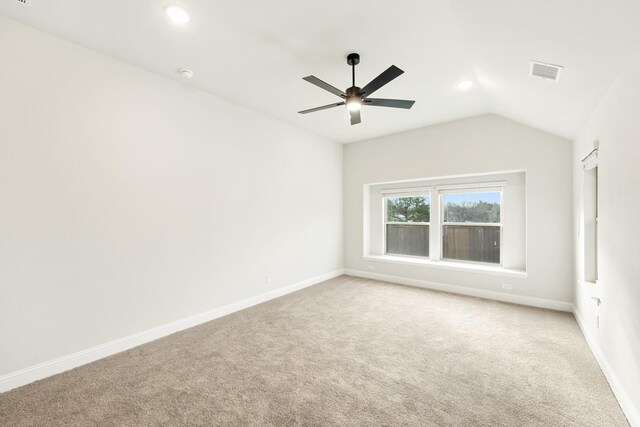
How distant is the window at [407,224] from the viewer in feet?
17.5

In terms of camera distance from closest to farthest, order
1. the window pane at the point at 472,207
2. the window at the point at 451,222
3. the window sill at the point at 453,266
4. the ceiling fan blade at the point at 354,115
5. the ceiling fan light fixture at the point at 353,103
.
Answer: the ceiling fan light fixture at the point at 353,103
the ceiling fan blade at the point at 354,115
the window sill at the point at 453,266
the window at the point at 451,222
the window pane at the point at 472,207

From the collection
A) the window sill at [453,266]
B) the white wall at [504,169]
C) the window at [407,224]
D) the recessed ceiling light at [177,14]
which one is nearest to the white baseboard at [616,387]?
the white wall at [504,169]

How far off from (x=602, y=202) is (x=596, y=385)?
4.87ft

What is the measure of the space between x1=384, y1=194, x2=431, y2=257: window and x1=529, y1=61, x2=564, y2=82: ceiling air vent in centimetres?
295

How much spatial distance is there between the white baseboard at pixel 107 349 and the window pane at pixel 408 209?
3.11 metres

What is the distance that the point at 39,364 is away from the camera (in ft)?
7.57

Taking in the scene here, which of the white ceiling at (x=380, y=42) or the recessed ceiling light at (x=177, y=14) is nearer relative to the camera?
the white ceiling at (x=380, y=42)

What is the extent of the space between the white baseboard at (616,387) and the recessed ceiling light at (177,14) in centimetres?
404

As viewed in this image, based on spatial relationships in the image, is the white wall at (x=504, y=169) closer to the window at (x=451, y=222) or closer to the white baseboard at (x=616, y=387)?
the window at (x=451, y=222)

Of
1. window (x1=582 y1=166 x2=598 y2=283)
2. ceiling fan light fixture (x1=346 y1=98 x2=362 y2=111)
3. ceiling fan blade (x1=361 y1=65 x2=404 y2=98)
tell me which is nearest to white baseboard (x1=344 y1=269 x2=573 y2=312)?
window (x1=582 y1=166 x2=598 y2=283)

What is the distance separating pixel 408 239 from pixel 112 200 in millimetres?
4795

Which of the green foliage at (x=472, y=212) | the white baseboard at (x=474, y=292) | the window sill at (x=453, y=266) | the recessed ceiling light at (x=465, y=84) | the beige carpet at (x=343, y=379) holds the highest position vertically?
the recessed ceiling light at (x=465, y=84)

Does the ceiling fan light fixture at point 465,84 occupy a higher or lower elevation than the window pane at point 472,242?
higher

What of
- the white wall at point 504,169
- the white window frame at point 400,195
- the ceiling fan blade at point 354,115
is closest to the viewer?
the ceiling fan blade at point 354,115
